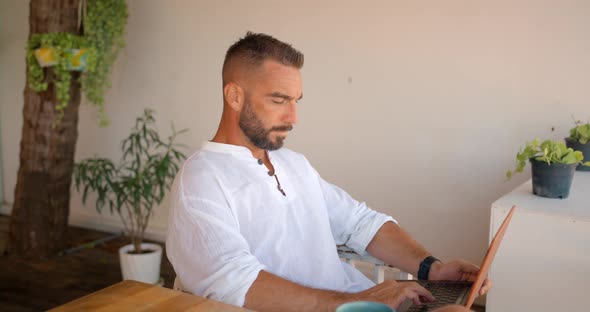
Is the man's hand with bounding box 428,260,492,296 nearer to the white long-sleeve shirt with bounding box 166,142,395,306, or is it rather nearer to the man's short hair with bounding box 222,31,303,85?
the white long-sleeve shirt with bounding box 166,142,395,306

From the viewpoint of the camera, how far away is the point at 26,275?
3.52 metres

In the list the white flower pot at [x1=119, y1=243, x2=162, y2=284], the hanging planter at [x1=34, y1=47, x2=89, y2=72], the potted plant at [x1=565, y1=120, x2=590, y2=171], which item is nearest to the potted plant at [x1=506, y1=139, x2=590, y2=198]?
the potted plant at [x1=565, y1=120, x2=590, y2=171]

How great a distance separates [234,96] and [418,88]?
5.51 ft

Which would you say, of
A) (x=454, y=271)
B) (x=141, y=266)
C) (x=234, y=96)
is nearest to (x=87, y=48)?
(x=141, y=266)

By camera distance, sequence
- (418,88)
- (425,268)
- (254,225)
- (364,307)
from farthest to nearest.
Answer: (418,88) → (425,268) → (254,225) → (364,307)

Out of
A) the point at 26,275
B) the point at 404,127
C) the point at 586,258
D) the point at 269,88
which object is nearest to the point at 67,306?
the point at 269,88

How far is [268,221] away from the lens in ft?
A: 5.42

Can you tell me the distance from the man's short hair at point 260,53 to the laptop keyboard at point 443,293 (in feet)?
2.41

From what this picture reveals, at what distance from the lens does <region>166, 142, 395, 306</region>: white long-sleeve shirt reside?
1.42 metres

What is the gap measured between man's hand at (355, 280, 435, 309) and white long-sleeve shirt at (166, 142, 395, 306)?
0.28 m

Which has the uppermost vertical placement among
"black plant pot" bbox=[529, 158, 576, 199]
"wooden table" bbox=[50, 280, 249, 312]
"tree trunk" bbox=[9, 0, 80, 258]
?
"black plant pot" bbox=[529, 158, 576, 199]

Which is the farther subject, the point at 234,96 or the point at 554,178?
the point at 554,178

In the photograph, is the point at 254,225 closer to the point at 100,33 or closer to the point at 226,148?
the point at 226,148

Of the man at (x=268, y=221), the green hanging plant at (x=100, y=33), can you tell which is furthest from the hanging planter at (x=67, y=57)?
the man at (x=268, y=221)
